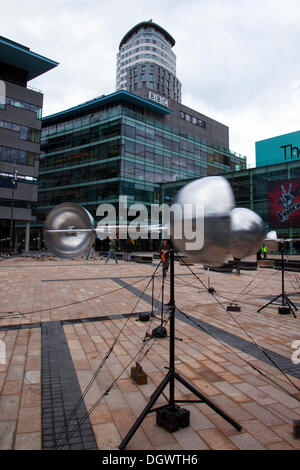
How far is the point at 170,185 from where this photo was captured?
46.4 meters

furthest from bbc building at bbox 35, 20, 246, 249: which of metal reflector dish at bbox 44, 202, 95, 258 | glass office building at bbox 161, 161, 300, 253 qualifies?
metal reflector dish at bbox 44, 202, 95, 258

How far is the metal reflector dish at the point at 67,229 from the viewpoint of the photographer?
3.03m

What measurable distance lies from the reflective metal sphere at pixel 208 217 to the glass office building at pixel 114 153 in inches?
1603

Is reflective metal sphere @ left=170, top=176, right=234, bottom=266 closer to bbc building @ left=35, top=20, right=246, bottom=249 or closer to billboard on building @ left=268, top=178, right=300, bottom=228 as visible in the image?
billboard on building @ left=268, top=178, right=300, bottom=228

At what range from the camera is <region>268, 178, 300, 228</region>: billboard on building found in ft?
113

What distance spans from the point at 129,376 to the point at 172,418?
4.30 ft

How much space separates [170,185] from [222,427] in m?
44.9

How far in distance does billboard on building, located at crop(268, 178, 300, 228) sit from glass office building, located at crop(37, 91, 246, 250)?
661 inches

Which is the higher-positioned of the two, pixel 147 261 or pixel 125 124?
pixel 125 124

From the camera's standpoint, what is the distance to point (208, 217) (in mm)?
2174

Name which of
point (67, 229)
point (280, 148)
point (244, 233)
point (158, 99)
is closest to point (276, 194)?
point (280, 148)

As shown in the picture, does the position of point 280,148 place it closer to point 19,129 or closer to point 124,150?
point 124,150
